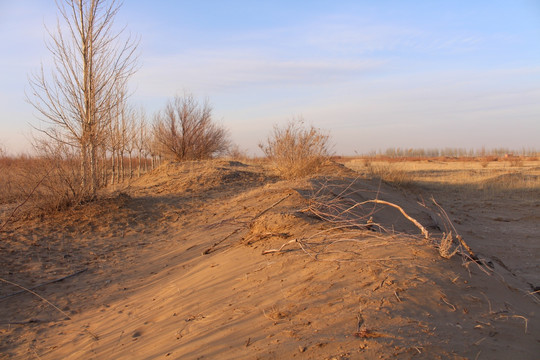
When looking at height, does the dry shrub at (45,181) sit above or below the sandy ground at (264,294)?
above

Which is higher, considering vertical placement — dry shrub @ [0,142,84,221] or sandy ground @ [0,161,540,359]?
dry shrub @ [0,142,84,221]

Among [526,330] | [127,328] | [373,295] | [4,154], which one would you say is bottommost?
[127,328]

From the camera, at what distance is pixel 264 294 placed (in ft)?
10.8

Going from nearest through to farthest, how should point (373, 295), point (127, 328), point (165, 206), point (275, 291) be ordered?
1. point (373, 295)
2. point (275, 291)
3. point (127, 328)
4. point (165, 206)

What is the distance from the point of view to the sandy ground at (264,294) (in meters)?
2.46

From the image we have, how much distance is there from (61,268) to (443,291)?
538 cm

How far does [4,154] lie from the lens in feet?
34.8

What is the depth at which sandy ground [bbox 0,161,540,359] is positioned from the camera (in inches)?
96.9

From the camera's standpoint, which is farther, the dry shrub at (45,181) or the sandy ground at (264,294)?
the dry shrub at (45,181)

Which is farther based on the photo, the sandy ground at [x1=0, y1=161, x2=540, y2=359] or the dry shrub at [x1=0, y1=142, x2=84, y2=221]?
the dry shrub at [x1=0, y1=142, x2=84, y2=221]

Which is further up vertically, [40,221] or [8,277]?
[40,221]

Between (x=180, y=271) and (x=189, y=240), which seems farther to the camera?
(x=189, y=240)

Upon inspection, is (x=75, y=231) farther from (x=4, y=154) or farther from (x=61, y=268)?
(x=4, y=154)

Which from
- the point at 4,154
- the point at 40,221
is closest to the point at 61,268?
the point at 40,221
